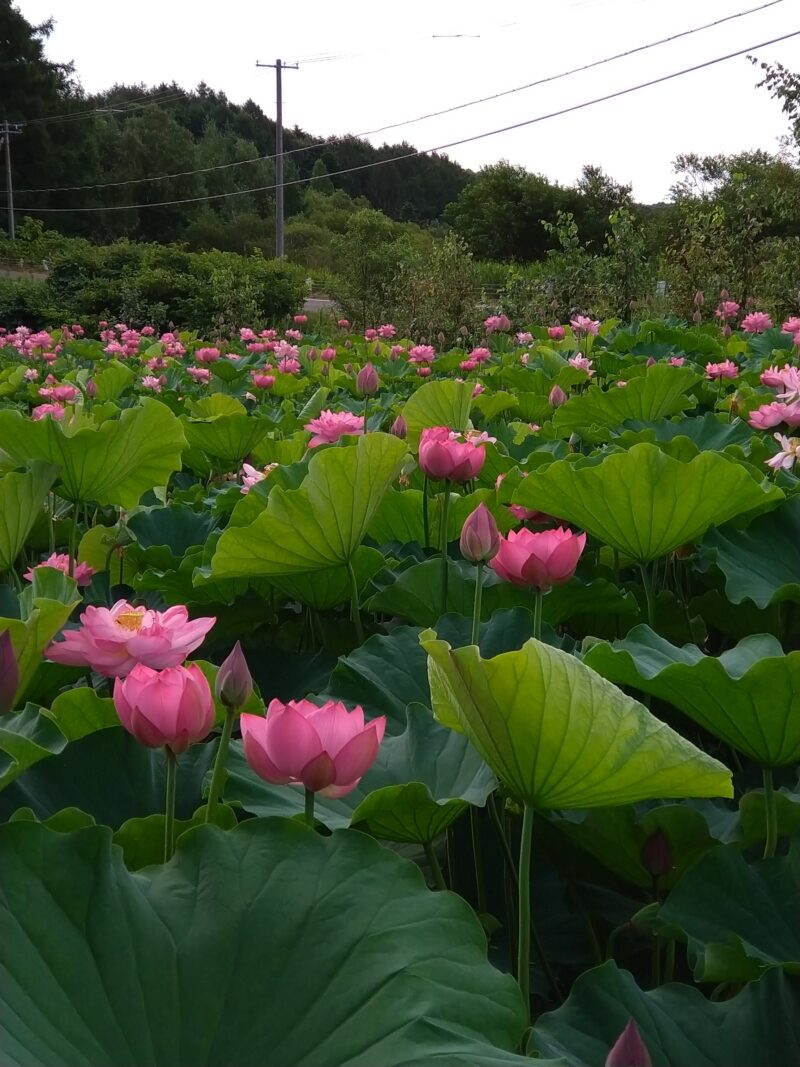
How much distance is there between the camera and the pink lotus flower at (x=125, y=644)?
70 cm

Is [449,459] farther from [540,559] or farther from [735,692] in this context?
[735,692]

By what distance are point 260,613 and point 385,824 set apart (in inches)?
21.1

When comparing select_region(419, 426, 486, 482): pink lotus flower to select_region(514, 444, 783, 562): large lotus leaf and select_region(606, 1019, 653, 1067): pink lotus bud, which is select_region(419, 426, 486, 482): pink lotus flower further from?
select_region(606, 1019, 653, 1067): pink lotus bud

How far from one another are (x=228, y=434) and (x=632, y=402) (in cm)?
83

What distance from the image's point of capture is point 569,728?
54cm

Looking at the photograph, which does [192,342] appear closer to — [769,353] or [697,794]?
[769,353]

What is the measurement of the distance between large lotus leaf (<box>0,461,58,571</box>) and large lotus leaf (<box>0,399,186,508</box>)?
0.13 meters

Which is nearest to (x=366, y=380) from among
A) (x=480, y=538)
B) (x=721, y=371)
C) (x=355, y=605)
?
(x=355, y=605)

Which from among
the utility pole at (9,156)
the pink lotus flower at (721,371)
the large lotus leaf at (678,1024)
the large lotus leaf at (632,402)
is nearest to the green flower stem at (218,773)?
the large lotus leaf at (678,1024)

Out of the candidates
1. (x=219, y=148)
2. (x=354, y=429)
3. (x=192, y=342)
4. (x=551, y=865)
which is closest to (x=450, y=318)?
(x=192, y=342)

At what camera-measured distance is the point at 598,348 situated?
11.3ft

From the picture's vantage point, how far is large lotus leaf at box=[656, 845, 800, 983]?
1.93ft

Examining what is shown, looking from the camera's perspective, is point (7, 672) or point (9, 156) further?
point (9, 156)

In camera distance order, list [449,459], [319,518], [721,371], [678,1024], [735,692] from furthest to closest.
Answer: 1. [721,371]
2. [449,459]
3. [319,518]
4. [735,692]
5. [678,1024]
